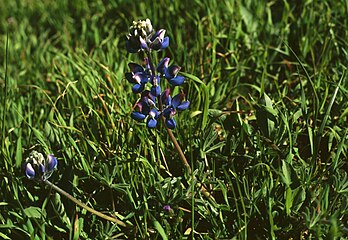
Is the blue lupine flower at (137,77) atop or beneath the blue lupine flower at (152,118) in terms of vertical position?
atop

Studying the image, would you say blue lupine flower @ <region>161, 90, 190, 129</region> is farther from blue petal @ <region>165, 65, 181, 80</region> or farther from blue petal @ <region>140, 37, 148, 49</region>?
blue petal @ <region>140, 37, 148, 49</region>

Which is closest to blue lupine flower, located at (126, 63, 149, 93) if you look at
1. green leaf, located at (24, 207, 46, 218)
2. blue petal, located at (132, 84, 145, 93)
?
blue petal, located at (132, 84, 145, 93)

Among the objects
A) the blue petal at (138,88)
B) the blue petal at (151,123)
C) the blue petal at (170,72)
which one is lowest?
the blue petal at (151,123)

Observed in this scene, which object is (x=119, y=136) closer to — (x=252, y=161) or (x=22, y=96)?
(x=252, y=161)

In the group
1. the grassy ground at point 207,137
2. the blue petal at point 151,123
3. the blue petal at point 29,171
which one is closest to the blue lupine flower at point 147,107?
the blue petal at point 151,123

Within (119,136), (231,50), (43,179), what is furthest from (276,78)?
(43,179)

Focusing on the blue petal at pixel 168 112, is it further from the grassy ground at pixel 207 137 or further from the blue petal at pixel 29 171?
the blue petal at pixel 29 171
